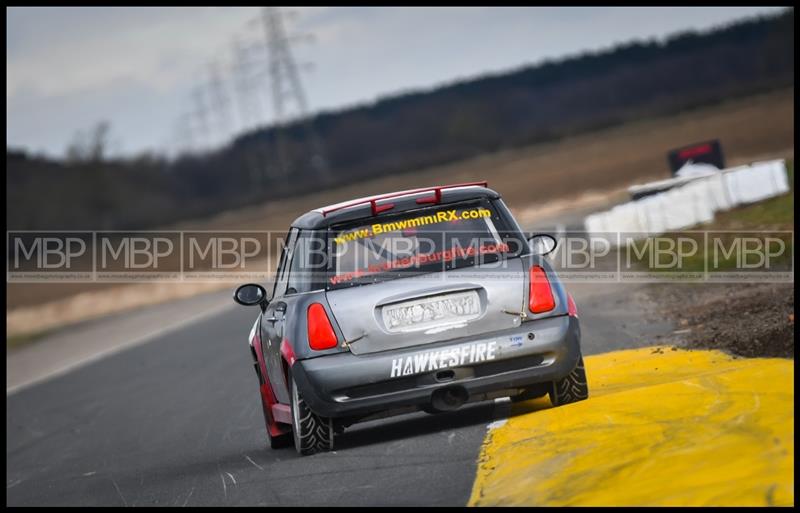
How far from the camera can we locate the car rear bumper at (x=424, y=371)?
747 centimetres

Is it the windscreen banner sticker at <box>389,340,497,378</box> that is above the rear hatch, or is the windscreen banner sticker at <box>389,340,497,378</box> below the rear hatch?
below

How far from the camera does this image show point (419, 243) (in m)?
7.85

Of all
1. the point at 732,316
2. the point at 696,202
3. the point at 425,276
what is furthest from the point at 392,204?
the point at 696,202

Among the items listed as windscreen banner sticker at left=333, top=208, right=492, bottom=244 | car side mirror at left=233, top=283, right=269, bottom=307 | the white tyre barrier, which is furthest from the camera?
the white tyre barrier

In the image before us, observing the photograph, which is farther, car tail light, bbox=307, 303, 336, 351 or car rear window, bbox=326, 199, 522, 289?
car rear window, bbox=326, 199, 522, 289

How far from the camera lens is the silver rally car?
7.50m

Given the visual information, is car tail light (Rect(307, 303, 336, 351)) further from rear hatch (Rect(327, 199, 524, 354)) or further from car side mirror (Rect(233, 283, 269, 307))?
car side mirror (Rect(233, 283, 269, 307))

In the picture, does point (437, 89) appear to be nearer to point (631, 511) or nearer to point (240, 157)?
point (240, 157)

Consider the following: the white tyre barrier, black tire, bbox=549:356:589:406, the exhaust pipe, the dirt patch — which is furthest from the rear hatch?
the white tyre barrier

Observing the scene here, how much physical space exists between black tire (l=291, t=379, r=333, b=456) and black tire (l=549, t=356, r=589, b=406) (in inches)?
50.5

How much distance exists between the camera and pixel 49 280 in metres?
51.5

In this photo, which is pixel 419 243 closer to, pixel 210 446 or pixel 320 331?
pixel 320 331

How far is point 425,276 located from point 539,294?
63 centimetres

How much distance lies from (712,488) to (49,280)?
48.2 m
